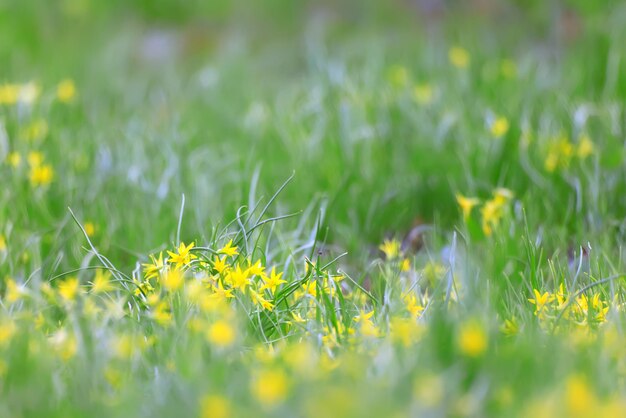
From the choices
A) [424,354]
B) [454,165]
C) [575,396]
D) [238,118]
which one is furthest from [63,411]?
[238,118]

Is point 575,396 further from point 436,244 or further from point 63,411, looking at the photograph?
point 436,244

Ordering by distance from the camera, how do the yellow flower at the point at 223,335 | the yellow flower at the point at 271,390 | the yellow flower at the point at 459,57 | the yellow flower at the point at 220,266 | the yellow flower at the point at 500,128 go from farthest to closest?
the yellow flower at the point at 459,57, the yellow flower at the point at 500,128, the yellow flower at the point at 220,266, the yellow flower at the point at 223,335, the yellow flower at the point at 271,390

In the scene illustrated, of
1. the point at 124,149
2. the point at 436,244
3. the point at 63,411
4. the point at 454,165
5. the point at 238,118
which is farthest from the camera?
the point at 238,118

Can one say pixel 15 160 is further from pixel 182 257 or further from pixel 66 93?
pixel 182 257

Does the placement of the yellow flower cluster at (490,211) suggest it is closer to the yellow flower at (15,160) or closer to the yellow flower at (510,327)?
the yellow flower at (510,327)

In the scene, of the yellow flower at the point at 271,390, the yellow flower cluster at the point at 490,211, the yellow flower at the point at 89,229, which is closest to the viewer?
the yellow flower at the point at 271,390

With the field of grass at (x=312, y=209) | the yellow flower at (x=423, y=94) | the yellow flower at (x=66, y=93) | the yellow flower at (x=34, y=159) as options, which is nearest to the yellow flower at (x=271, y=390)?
the field of grass at (x=312, y=209)

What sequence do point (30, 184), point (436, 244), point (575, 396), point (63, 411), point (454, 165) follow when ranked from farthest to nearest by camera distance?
1. point (454, 165)
2. point (30, 184)
3. point (436, 244)
4. point (63, 411)
5. point (575, 396)
